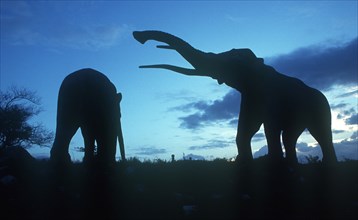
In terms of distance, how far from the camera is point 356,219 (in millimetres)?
7930

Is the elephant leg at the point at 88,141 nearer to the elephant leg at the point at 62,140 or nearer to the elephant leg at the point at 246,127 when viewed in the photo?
the elephant leg at the point at 62,140

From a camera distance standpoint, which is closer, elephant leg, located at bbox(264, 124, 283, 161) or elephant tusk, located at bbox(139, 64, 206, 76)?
elephant leg, located at bbox(264, 124, 283, 161)

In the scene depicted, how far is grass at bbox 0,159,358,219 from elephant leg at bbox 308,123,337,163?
1.01m

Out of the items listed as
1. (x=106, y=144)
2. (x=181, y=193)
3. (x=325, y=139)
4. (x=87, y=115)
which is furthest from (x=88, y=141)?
(x=325, y=139)

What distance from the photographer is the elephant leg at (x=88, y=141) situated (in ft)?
37.8

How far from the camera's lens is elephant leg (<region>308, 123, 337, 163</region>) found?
1342 centimetres

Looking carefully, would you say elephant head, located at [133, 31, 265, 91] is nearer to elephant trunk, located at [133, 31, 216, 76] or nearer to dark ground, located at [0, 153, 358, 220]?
elephant trunk, located at [133, 31, 216, 76]

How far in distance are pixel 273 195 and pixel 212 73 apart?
14.5 ft

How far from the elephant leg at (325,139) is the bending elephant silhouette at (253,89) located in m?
0.59

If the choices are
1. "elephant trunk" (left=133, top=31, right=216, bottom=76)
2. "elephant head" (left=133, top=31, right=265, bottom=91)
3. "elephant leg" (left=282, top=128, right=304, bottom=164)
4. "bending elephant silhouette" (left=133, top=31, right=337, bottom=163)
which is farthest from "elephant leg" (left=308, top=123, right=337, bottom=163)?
"elephant trunk" (left=133, top=31, right=216, bottom=76)

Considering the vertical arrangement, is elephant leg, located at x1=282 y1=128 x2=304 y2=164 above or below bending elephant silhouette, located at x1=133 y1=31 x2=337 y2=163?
below

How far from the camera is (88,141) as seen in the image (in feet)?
38.3

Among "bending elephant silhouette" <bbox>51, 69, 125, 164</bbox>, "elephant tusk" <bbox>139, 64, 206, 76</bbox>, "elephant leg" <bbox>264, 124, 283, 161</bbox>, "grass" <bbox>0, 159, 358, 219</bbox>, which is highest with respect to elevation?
"elephant tusk" <bbox>139, 64, 206, 76</bbox>

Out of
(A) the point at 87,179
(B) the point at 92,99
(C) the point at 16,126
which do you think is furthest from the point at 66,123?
(C) the point at 16,126
